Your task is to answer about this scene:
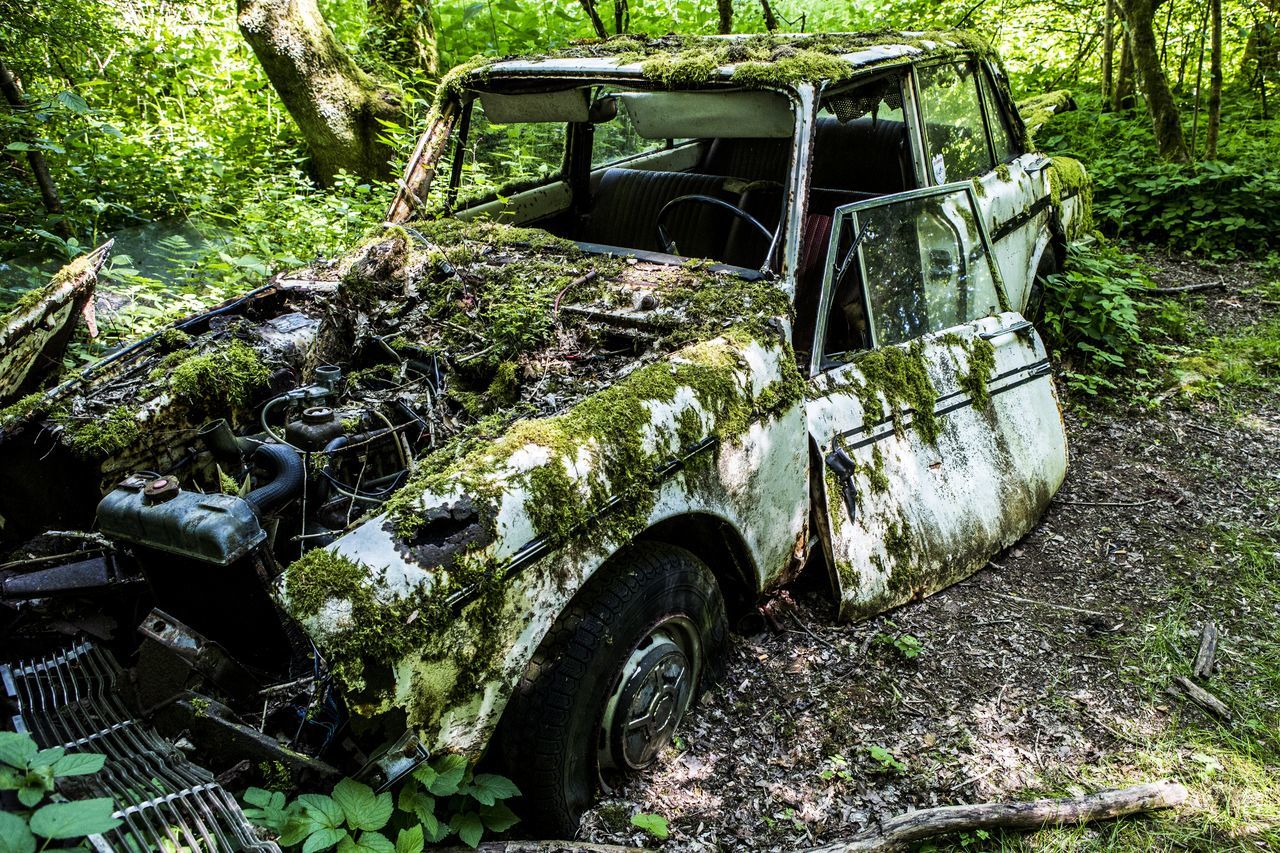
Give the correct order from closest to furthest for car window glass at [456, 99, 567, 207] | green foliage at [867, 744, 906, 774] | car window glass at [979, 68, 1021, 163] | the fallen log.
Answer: the fallen log < green foliage at [867, 744, 906, 774] < car window glass at [456, 99, 567, 207] < car window glass at [979, 68, 1021, 163]

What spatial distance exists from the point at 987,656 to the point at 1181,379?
9.95 ft

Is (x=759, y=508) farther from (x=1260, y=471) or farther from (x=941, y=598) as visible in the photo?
(x=1260, y=471)

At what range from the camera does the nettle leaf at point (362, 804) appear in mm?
1707

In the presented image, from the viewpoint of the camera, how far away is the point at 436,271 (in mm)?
3229

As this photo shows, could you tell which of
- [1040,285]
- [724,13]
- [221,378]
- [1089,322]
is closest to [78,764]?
[221,378]

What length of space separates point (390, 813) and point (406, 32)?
8413 millimetres

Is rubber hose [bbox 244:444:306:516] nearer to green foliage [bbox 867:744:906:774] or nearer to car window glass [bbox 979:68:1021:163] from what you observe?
green foliage [bbox 867:744:906:774]

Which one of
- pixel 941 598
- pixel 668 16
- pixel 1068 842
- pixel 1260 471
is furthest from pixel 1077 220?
pixel 668 16

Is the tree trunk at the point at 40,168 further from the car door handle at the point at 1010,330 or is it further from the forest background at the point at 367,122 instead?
the car door handle at the point at 1010,330

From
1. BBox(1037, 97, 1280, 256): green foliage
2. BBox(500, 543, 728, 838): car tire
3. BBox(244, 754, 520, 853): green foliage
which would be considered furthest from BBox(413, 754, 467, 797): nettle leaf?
BBox(1037, 97, 1280, 256): green foliage

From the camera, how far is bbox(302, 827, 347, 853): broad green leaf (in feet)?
5.31

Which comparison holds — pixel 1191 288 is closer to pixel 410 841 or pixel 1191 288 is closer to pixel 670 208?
pixel 670 208

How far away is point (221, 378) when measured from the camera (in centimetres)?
278

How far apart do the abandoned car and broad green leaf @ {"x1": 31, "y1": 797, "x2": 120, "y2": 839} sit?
0.10 m
